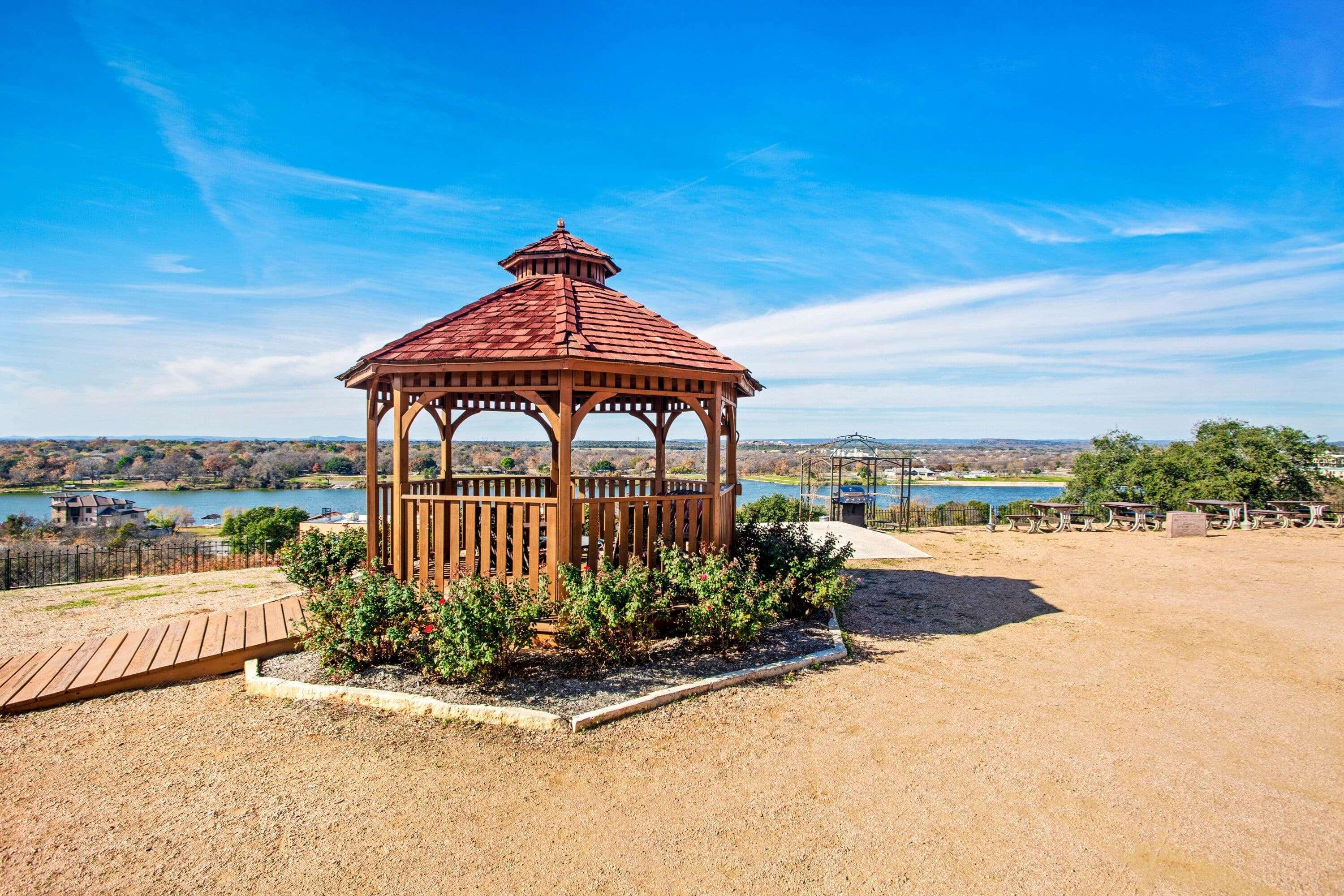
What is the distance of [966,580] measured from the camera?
10.5 m

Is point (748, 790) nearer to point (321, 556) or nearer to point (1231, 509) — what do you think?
point (321, 556)

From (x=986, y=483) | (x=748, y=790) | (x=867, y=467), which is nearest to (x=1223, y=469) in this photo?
(x=867, y=467)

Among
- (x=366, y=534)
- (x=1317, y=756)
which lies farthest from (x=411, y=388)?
(x=1317, y=756)

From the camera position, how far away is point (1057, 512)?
19469mm

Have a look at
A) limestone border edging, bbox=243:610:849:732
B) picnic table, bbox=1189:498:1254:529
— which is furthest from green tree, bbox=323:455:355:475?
picnic table, bbox=1189:498:1254:529

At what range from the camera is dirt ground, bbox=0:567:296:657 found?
22.8ft

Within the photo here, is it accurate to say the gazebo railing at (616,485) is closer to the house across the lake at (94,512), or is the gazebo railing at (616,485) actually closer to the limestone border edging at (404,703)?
the limestone border edging at (404,703)

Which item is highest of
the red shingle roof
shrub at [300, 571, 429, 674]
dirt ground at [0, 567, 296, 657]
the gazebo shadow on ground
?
the red shingle roof

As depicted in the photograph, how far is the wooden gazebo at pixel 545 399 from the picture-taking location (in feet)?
20.7

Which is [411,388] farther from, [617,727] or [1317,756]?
[1317,756]

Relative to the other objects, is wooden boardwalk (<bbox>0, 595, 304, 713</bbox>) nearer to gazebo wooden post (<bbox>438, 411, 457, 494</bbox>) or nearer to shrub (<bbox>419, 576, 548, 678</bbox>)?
shrub (<bbox>419, 576, 548, 678</bbox>)

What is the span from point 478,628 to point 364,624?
3.37 feet

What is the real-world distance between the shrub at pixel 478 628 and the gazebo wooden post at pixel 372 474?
77.8 inches

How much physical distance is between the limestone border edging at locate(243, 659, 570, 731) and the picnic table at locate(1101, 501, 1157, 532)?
1852cm
